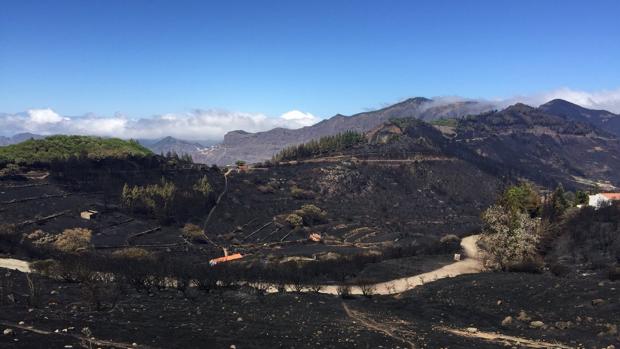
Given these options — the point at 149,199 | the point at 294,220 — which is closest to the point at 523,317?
the point at 294,220

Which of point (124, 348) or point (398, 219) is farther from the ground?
point (124, 348)

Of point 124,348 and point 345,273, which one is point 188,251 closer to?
point 345,273

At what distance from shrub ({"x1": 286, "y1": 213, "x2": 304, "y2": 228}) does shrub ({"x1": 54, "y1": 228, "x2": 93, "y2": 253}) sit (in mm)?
43641

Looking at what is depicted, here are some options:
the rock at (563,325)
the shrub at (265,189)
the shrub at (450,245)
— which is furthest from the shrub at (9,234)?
the shrub at (265,189)

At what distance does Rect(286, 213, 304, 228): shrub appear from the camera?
10906 centimetres

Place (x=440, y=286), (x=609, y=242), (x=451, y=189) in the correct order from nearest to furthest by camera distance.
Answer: (x=440, y=286), (x=609, y=242), (x=451, y=189)

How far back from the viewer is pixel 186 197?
11044 cm

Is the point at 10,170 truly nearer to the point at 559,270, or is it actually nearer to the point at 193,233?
the point at 193,233

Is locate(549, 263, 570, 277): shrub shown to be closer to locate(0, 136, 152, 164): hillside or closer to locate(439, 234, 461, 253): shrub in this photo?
locate(439, 234, 461, 253): shrub

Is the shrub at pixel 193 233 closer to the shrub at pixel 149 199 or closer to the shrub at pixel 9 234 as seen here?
the shrub at pixel 149 199

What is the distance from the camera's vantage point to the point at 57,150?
420ft

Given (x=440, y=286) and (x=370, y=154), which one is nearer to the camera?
(x=440, y=286)

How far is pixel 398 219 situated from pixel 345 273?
7083 cm

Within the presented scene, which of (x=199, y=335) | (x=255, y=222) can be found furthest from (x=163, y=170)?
(x=199, y=335)
